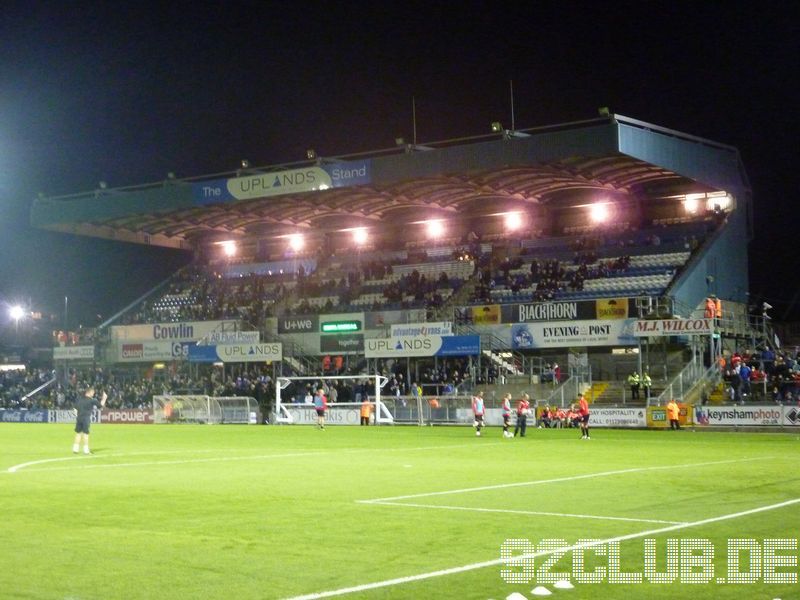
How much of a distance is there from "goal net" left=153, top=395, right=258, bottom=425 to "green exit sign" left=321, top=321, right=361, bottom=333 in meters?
7.30

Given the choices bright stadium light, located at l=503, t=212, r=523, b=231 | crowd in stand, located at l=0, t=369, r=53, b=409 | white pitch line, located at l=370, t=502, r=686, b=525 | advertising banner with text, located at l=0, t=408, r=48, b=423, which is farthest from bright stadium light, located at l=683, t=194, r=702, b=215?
white pitch line, located at l=370, t=502, r=686, b=525

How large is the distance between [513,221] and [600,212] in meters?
5.96

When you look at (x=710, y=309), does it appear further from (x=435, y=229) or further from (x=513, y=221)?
(x=435, y=229)

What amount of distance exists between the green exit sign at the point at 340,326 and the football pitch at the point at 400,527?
3704 centimetres

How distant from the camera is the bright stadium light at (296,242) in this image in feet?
247

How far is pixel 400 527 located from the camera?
1298 cm

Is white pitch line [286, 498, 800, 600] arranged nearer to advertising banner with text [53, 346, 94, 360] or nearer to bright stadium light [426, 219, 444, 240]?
bright stadium light [426, 219, 444, 240]

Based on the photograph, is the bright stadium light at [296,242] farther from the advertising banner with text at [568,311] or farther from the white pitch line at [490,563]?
the white pitch line at [490,563]

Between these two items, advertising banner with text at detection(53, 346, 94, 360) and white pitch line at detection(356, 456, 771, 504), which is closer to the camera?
white pitch line at detection(356, 456, 771, 504)

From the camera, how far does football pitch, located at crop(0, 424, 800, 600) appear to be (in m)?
9.48

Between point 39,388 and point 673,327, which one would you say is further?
point 39,388

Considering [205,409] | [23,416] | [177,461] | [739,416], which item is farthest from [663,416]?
[23,416]

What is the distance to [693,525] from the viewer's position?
42.2 ft

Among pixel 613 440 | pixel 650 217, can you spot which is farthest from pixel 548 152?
pixel 613 440
